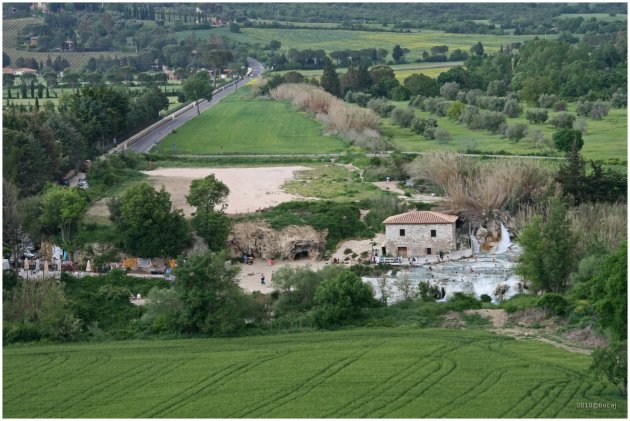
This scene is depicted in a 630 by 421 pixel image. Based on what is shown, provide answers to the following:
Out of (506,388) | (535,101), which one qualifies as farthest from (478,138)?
(506,388)

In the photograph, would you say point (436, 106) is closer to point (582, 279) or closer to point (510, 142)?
point (510, 142)

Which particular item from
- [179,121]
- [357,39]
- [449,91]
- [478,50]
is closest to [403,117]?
[179,121]

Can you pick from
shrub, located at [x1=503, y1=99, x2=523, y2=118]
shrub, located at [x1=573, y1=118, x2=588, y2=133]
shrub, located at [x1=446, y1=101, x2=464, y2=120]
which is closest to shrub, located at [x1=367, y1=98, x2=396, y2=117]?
shrub, located at [x1=446, y1=101, x2=464, y2=120]

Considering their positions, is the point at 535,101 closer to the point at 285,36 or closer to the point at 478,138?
the point at 478,138

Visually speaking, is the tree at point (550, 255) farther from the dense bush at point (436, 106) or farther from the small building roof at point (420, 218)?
the dense bush at point (436, 106)

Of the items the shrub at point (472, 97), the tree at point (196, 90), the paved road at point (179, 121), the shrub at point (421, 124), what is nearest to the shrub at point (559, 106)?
the shrub at point (472, 97)
